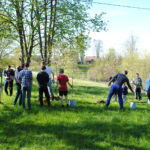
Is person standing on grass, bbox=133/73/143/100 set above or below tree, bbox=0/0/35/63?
below

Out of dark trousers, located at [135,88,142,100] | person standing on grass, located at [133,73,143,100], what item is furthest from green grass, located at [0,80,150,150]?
dark trousers, located at [135,88,142,100]

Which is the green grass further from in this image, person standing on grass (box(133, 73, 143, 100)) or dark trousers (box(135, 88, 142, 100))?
dark trousers (box(135, 88, 142, 100))

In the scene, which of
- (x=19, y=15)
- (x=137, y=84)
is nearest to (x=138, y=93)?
(x=137, y=84)

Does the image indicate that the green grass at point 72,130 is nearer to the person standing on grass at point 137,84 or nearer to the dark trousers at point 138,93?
the person standing on grass at point 137,84

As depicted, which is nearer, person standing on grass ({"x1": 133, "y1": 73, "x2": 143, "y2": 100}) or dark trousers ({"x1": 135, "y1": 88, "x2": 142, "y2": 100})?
person standing on grass ({"x1": 133, "y1": 73, "x2": 143, "y2": 100})

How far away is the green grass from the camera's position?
21.6ft

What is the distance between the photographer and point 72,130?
25.9ft

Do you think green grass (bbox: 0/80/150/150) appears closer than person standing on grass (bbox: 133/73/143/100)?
Yes

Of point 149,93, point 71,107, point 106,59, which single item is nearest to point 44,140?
point 71,107

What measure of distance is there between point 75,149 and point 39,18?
13.4 metres

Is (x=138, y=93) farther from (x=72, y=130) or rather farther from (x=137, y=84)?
(x=72, y=130)

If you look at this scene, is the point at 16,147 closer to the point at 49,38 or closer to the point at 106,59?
the point at 49,38

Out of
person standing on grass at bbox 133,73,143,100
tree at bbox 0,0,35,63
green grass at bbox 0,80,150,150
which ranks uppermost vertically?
tree at bbox 0,0,35,63

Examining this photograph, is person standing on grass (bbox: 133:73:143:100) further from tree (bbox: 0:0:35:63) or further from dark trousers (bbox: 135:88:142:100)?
tree (bbox: 0:0:35:63)
